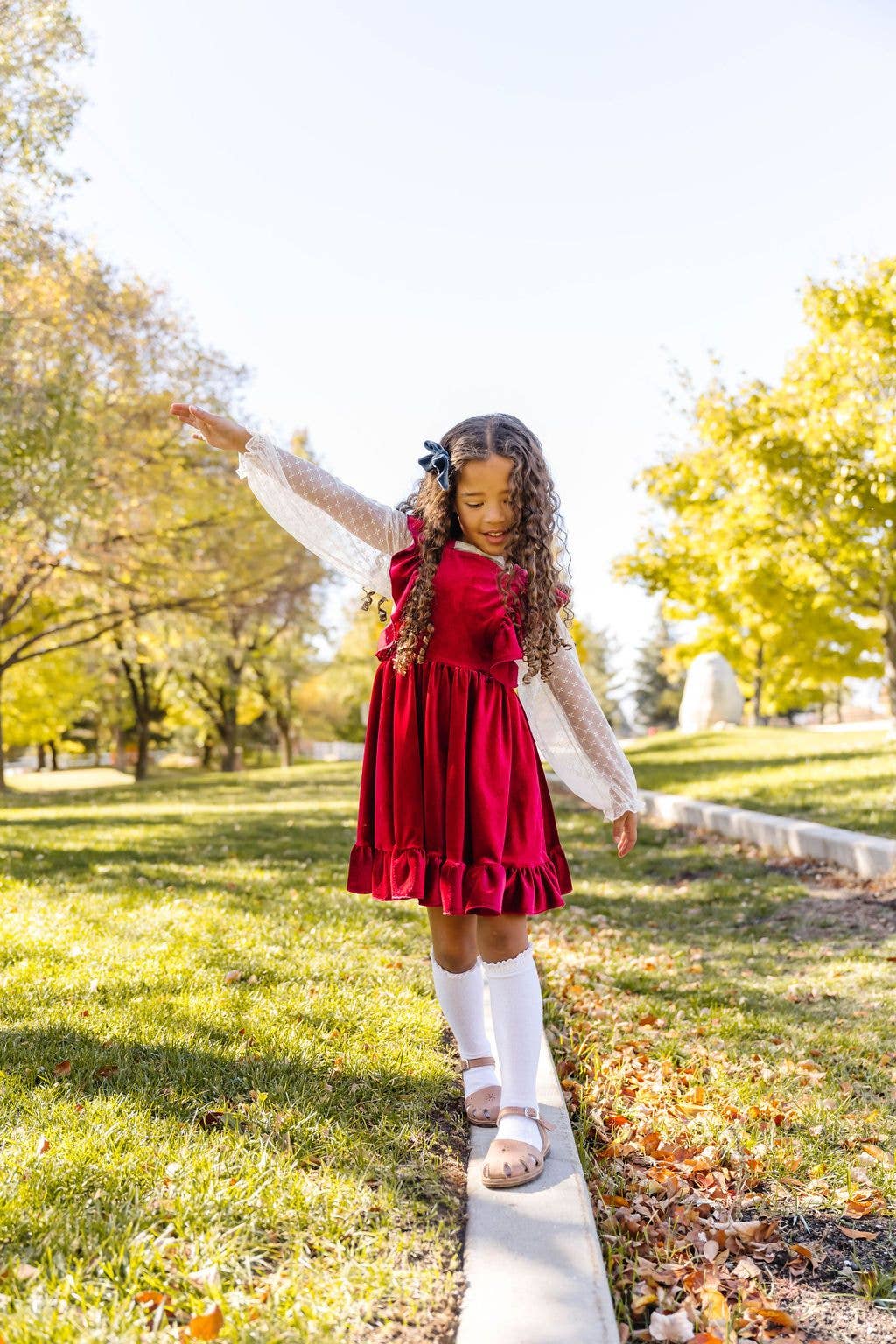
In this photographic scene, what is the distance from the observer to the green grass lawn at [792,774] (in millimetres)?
9180

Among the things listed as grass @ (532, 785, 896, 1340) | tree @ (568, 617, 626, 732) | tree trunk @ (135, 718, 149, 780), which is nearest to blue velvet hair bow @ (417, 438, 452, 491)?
grass @ (532, 785, 896, 1340)

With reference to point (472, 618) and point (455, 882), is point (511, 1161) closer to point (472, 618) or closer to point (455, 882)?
point (455, 882)

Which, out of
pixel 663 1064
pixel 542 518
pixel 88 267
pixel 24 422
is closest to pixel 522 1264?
pixel 663 1064

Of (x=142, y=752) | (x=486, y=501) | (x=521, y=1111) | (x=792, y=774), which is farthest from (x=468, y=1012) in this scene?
(x=142, y=752)

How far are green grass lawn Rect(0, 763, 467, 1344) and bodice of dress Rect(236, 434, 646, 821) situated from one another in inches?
43.7

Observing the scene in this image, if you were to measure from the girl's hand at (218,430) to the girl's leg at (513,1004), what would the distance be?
171 cm

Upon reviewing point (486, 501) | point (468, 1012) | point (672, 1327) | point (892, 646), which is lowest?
point (672, 1327)

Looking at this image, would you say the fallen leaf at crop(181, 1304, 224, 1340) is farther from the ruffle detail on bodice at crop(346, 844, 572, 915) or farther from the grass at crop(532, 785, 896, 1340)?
the ruffle detail on bodice at crop(346, 844, 572, 915)

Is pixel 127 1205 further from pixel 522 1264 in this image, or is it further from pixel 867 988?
pixel 867 988

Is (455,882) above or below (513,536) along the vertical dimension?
below

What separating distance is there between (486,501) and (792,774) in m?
9.67

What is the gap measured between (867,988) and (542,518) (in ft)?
10.1

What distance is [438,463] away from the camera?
3039mm

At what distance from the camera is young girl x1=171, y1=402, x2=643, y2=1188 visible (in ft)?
9.30
